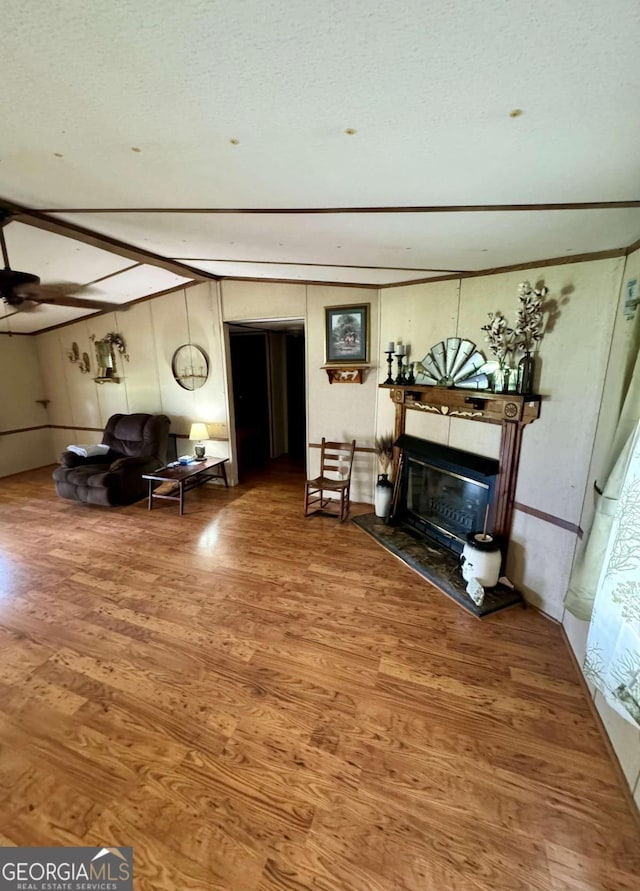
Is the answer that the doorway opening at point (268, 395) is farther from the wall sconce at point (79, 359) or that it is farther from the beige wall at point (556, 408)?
the beige wall at point (556, 408)

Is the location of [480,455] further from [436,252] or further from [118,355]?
[118,355]

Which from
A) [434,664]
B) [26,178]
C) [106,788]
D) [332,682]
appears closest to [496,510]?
[434,664]

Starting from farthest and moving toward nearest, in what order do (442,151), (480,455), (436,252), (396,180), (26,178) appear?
(480,455) → (436,252) → (26,178) → (396,180) → (442,151)

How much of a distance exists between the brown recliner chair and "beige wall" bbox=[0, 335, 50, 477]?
188 centimetres

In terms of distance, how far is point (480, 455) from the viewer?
281 cm

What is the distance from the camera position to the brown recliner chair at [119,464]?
4.11 metres

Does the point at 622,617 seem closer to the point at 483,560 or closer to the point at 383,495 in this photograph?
the point at 483,560

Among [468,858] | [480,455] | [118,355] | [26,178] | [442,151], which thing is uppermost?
[26,178]

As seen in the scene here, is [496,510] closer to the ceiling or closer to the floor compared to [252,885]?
closer to the ceiling

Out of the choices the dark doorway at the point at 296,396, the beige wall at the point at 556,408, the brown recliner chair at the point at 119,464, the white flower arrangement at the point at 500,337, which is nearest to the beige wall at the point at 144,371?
the brown recliner chair at the point at 119,464

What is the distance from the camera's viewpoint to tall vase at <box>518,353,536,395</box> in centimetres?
237

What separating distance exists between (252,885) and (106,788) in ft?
2.28

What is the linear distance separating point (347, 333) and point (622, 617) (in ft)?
10.7

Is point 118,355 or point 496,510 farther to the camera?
point 118,355
